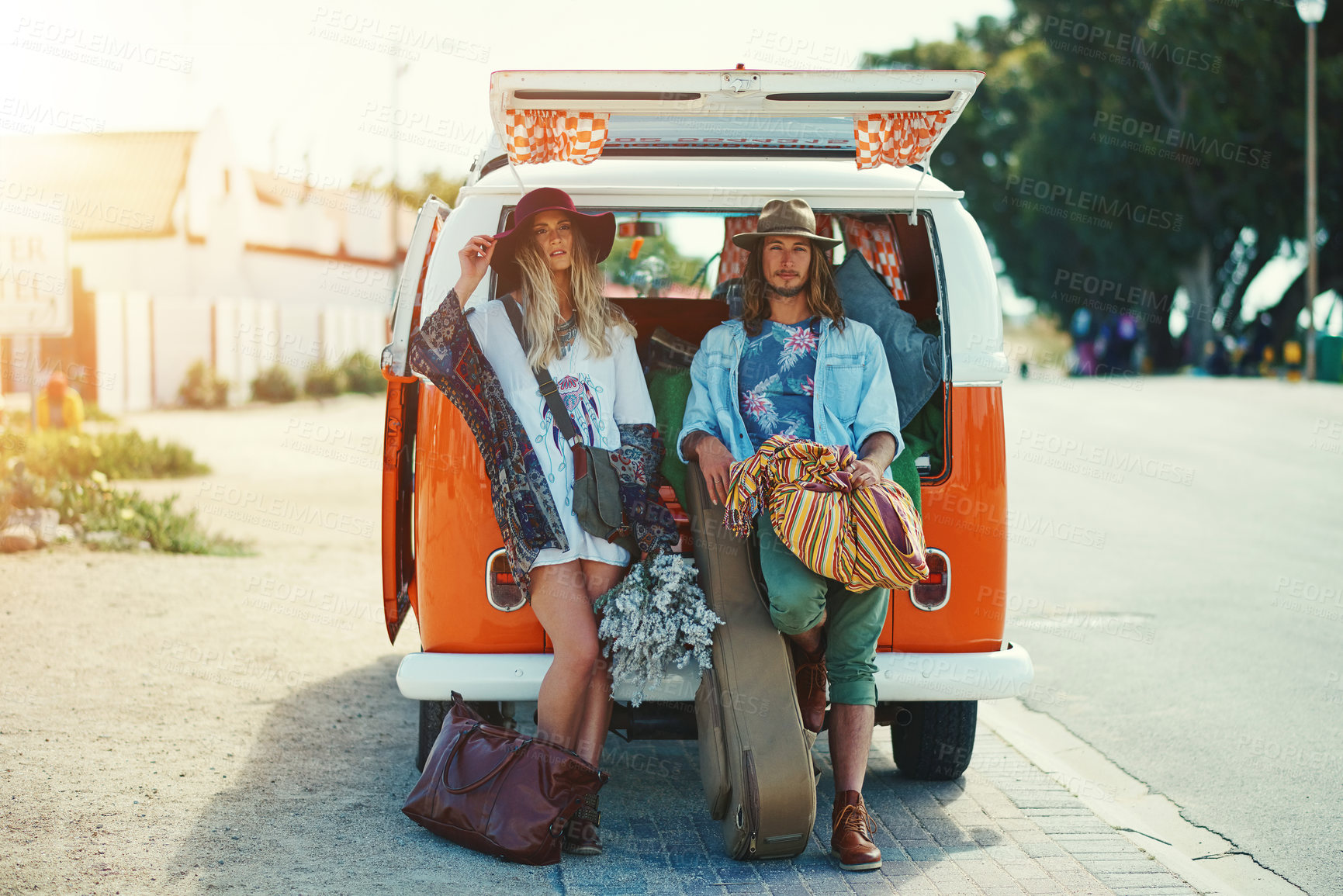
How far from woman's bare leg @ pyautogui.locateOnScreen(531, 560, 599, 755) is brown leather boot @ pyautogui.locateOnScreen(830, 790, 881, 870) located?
0.82m

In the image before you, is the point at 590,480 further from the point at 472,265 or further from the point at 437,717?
the point at 437,717

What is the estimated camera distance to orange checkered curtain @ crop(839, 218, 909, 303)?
15.7ft

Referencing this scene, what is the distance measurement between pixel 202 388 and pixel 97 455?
14649mm

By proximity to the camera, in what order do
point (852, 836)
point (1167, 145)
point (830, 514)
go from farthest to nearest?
point (1167, 145) → point (852, 836) → point (830, 514)

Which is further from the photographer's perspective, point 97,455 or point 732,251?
point 97,455

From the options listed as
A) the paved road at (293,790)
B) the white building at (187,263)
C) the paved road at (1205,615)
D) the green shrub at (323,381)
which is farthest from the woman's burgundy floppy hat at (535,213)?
the green shrub at (323,381)

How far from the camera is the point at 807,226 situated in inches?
149

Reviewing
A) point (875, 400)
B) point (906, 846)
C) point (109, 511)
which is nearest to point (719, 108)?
point (875, 400)

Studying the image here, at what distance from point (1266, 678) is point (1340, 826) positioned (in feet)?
6.09

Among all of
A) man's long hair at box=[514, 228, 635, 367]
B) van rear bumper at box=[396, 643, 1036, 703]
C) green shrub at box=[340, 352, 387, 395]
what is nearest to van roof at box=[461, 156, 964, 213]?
man's long hair at box=[514, 228, 635, 367]

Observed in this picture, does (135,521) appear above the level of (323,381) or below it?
below

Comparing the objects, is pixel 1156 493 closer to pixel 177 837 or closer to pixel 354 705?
pixel 354 705

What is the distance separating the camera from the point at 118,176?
2783 cm

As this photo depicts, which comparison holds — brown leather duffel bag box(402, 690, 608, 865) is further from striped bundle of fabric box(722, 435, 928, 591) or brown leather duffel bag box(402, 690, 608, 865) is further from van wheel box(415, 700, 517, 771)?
striped bundle of fabric box(722, 435, 928, 591)
